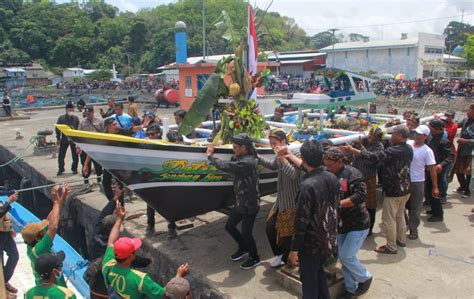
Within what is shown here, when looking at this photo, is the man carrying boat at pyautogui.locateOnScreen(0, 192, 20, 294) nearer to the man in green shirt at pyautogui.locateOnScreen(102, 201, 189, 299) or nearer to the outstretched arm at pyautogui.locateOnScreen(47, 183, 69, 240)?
the outstretched arm at pyautogui.locateOnScreen(47, 183, 69, 240)

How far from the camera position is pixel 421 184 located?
18.4 feet

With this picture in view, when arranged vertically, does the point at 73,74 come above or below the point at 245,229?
above

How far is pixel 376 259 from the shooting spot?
17.2ft

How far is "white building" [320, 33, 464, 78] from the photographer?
146ft

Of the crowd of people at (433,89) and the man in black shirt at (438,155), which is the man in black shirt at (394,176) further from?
the crowd of people at (433,89)

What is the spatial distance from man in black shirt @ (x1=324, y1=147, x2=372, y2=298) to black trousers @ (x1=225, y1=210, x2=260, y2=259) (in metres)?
1.10

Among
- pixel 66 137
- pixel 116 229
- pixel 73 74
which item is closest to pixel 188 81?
pixel 66 137

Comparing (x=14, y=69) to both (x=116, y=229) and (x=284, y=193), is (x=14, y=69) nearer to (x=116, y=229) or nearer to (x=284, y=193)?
(x=116, y=229)

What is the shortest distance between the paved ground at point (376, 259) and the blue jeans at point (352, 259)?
268 millimetres

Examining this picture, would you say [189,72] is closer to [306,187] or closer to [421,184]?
[421,184]

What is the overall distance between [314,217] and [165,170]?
2.34m

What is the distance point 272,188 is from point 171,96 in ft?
65.9

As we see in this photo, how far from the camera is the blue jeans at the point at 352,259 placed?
13.8ft

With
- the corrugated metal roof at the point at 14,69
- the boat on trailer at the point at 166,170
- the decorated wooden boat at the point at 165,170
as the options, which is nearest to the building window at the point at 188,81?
the boat on trailer at the point at 166,170
